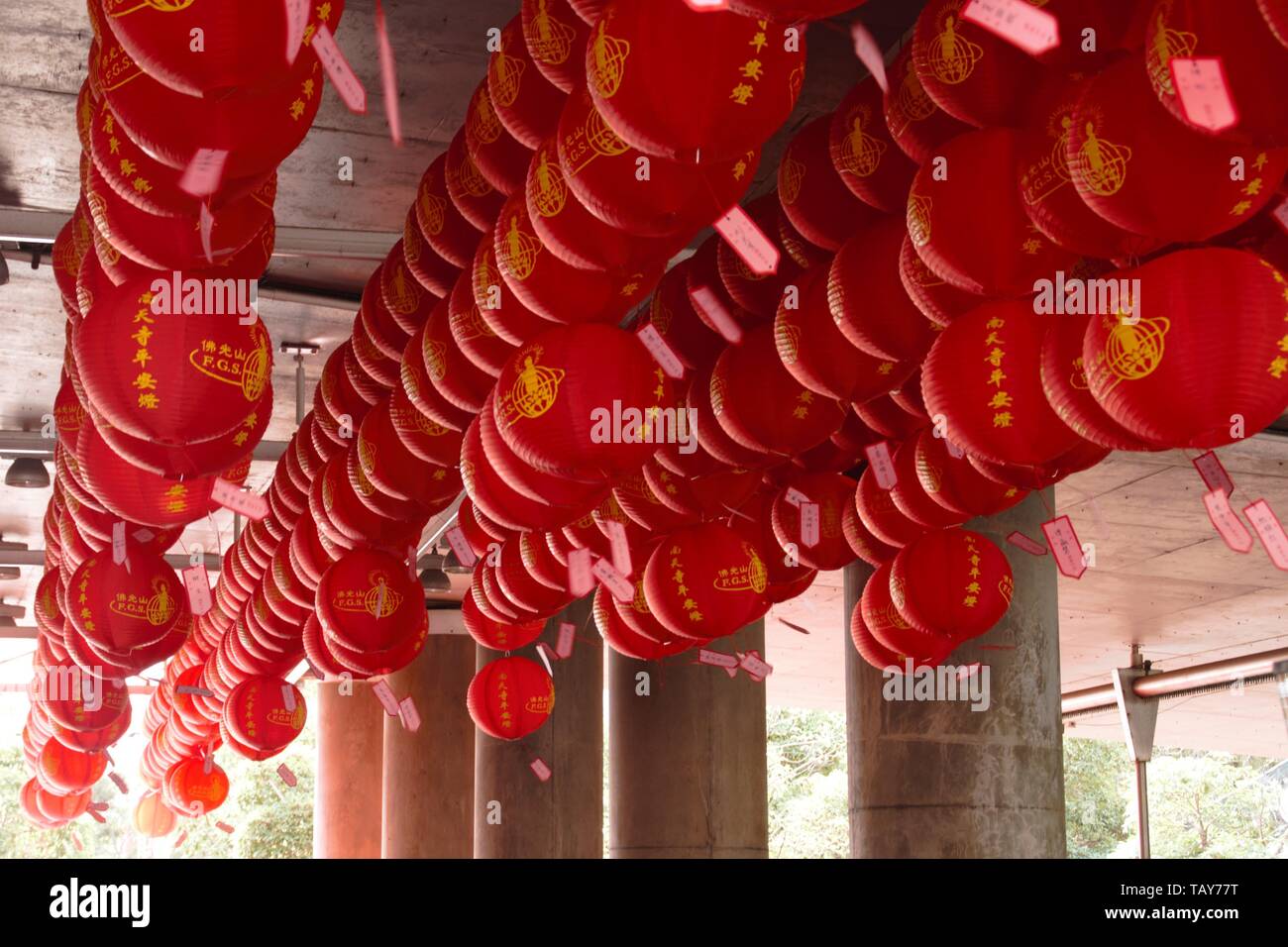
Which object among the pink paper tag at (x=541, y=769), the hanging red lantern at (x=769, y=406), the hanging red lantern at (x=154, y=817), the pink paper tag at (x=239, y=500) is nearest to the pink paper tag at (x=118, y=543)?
the pink paper tag at (x=239, y=500)

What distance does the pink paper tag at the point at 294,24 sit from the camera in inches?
83.3

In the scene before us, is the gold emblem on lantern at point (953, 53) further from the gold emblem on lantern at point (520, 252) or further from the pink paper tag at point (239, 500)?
the pink paper tag at point (239, 500)

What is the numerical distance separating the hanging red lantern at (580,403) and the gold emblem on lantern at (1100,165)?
3.18 ft

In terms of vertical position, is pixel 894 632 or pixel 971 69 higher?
pixel 971 69

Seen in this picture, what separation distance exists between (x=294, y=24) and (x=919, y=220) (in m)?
1.24

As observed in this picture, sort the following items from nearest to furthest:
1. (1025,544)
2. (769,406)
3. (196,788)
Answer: (769,406)
(1025,544)
(196,788)

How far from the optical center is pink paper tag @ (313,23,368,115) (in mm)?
2303

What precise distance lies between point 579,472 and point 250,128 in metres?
0.92

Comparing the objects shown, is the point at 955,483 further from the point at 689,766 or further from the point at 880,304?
the point at 689,766

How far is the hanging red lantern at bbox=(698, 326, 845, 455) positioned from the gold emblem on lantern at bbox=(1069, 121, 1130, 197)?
138 centimetres

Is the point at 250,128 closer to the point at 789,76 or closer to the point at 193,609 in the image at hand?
the point at 789,76

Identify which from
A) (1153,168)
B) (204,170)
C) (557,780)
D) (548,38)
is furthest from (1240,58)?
(557,780)

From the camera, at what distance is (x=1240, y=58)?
6.77ft
